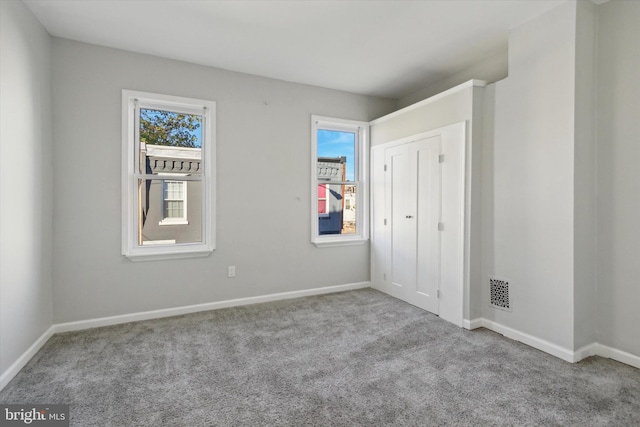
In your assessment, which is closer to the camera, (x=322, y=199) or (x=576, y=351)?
(x=576, y=351)

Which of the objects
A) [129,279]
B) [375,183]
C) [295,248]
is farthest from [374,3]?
[129,279]

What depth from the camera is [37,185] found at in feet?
8.71

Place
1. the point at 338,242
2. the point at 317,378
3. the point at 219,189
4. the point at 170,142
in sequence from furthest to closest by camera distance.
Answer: the point at 338,242
the point at 219,189
the point at 170,142
the point at 317,378

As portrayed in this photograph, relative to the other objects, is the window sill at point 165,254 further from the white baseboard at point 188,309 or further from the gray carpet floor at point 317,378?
the gray carpet floor at point 317,378

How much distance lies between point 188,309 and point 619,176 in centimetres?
418

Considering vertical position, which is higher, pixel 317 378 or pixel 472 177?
pixel 472 177

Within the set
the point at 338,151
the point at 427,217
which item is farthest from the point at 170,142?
the point at 427,217

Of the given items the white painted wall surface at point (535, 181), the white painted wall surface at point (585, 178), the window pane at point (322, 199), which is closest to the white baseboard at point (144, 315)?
the window pane at point (322, 199)

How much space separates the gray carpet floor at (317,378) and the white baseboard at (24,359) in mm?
44

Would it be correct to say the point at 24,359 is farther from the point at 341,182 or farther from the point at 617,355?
the point at 617,355

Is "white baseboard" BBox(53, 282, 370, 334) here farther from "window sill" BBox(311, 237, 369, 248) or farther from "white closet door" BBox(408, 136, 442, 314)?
"white closet door" BBox(408, 136, 442, 314)

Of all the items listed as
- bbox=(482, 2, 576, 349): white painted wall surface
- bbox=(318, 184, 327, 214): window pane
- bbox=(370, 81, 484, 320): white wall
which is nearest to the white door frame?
bbox=(370, 81, 484, 320): white wall

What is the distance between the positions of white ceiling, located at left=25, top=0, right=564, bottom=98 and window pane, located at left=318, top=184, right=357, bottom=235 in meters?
1.58

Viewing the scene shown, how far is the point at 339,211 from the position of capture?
454 cm
